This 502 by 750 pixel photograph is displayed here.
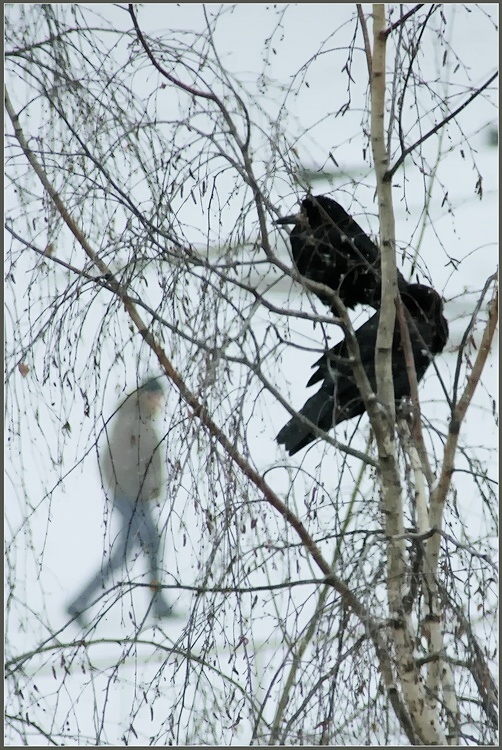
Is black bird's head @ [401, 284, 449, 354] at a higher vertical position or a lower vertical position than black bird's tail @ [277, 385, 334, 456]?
higher

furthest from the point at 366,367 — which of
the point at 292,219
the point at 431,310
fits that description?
the point at 292,219

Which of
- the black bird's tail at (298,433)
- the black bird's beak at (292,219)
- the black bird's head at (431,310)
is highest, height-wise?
the black bird's head at (431,310)

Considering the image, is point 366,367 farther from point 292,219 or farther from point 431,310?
point 292,219

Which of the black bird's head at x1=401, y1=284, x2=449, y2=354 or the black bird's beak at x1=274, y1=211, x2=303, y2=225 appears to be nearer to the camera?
the black bird's beak at x1=274, y1=211, x2=303, y2=225

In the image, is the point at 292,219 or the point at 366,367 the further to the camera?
the point at 366,367

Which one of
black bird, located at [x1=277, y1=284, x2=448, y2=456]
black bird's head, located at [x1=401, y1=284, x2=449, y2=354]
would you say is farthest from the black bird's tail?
black bird's head, located at [x1=401, y1=284, x2=449, y2=354]

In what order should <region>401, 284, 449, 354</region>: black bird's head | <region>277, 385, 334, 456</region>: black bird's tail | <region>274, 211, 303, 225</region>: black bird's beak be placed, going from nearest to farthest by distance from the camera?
<region>274, 211, 303, 225</region>: black bird's beak → <region>277, 385, 334, 456</region>: black bird's tail → <region>401, 284, 449, 354</region>: black bird's head

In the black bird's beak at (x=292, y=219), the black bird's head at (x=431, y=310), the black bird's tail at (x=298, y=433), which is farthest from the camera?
the black bird's head at (x=431, y=310)

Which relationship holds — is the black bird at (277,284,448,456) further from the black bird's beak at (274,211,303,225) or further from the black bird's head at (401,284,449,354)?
the black bird's beak at (274,211,303,225)

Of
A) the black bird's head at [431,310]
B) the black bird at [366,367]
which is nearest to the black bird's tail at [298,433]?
the black bird at [366,367]

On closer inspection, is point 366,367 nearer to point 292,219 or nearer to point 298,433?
point 298,433

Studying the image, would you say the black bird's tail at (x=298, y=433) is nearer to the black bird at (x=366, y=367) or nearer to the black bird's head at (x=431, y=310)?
the black bird at (x=366, y=367)

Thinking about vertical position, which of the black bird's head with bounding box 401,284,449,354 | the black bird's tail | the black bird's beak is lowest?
the black bird's tail

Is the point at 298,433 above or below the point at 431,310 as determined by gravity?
below
